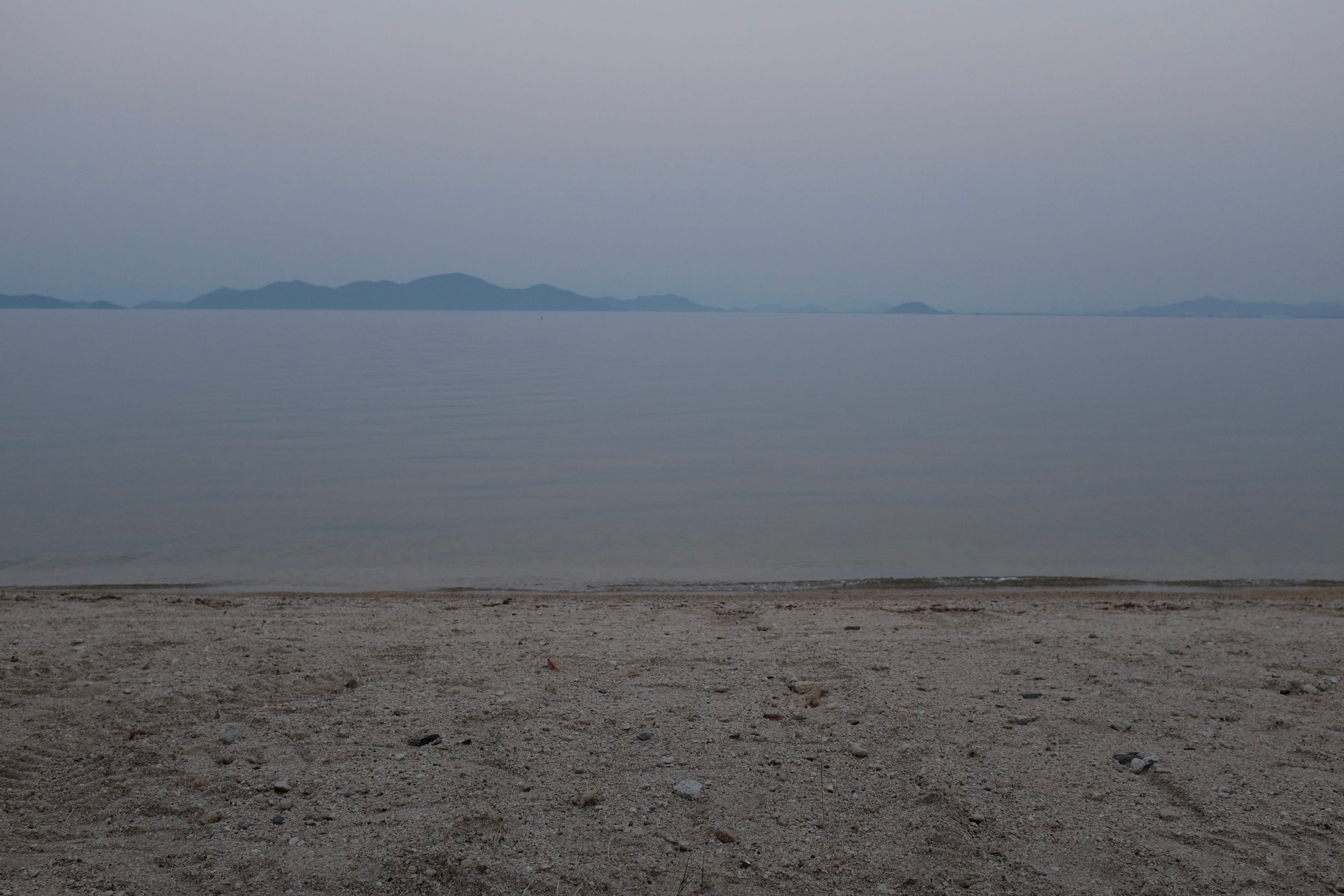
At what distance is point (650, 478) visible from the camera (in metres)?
17.2

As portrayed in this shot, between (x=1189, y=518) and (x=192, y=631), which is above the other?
(x=1189, y=518)

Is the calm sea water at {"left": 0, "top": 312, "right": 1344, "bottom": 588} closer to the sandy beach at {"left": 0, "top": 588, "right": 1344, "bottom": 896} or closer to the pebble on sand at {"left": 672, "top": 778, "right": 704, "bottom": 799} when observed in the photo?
the sandy beach at {"left": 0, "top": 588, "right": 1344, "bottom": 896}

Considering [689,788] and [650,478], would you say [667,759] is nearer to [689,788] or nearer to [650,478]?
[689,788]

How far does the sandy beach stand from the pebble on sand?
0.02m

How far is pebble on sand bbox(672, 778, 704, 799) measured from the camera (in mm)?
4480

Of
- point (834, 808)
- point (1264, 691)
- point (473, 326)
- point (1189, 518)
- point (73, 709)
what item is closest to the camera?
point (834, 808)

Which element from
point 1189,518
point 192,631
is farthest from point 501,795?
point 1189,518

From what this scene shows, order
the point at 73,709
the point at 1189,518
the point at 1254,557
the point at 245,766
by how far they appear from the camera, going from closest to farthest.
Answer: the point at 245,766 < the point at 73,709 < the point at 1254,557 < the point at 1189,518

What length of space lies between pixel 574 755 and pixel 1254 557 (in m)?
11.0

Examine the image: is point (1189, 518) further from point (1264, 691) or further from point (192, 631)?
point (192, 631)

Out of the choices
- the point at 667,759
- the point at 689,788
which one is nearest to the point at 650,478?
the point at 667,759

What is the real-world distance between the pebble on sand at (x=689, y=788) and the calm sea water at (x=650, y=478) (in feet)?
20.8

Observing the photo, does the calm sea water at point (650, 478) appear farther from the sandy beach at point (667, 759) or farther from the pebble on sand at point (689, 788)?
the pebble on sand at point (689, 788)

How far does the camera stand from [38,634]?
7043 mm
